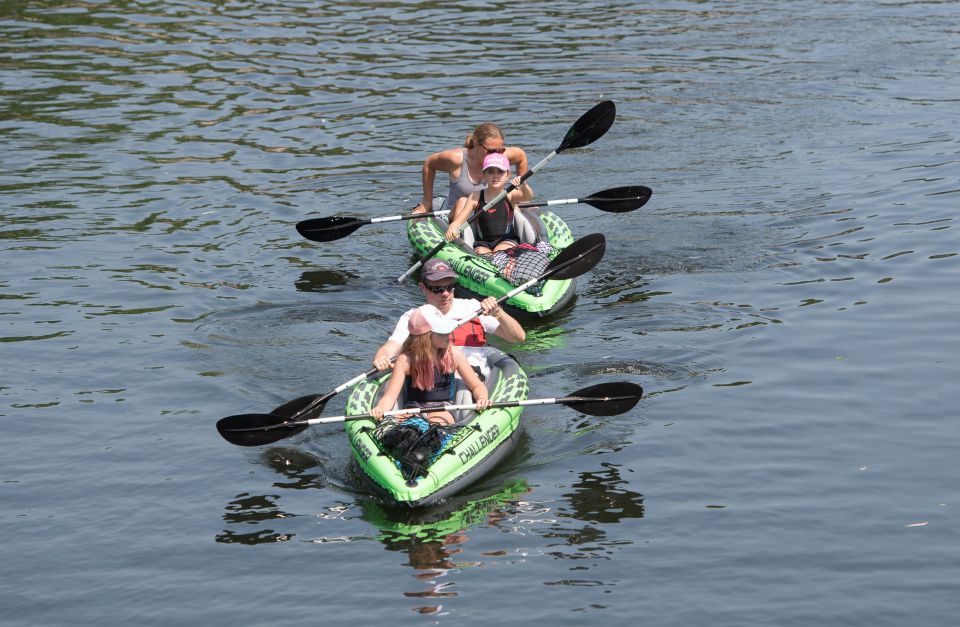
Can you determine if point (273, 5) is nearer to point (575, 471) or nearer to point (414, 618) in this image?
point (575, 471)

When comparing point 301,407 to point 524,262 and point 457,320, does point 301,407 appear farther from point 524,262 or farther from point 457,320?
point 524,262

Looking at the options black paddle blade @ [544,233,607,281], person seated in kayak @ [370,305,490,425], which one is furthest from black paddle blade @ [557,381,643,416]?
black paddle blade @ [544,233,607,281]

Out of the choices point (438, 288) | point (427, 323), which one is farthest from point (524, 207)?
point (427, 323)

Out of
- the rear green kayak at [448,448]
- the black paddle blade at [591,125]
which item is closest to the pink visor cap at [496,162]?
the black paddle blade at [591,125]

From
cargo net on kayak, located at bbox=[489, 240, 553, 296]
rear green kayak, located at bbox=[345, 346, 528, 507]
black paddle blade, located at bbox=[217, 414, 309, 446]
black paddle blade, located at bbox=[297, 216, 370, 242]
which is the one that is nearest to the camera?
rear green kayak, located at bbox=[345, 346, 528, 507]

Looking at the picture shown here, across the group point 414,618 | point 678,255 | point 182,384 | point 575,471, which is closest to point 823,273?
point 678,255

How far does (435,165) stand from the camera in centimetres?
1471

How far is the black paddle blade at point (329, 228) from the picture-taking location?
586 inches

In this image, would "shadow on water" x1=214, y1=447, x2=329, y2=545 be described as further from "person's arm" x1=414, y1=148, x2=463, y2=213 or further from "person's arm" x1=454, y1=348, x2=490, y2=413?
"person's arm" x1=414, y1=148, x2=463, y2=213

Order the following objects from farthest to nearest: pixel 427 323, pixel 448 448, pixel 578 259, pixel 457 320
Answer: pixel 578 259
pixel 457 320
pixel 427 323
pixel 448 448

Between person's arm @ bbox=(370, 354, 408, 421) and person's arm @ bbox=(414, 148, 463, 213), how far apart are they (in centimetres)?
498

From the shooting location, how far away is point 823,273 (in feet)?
44.9

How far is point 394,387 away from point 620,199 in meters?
5.53

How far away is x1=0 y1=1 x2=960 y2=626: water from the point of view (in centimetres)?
839
